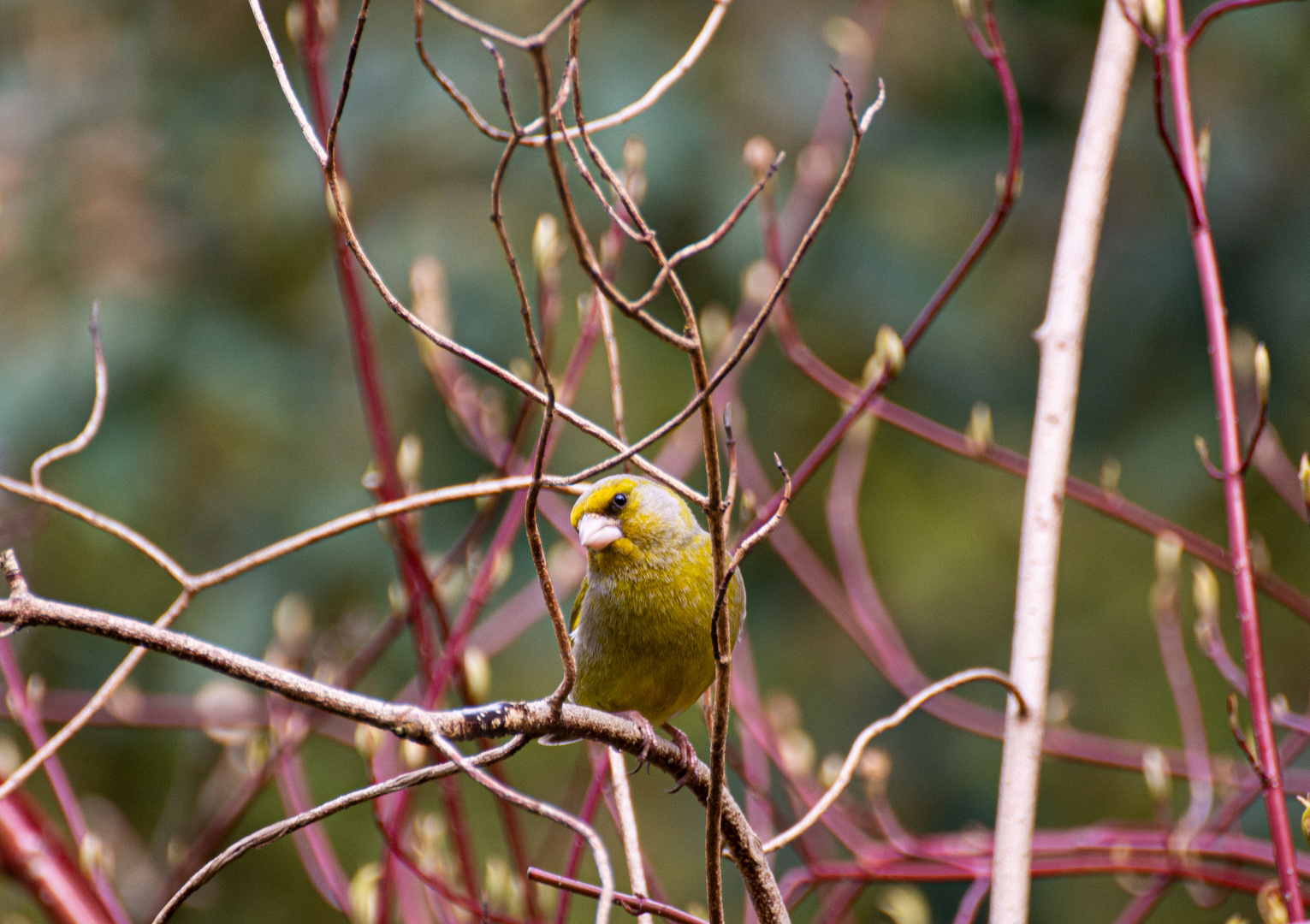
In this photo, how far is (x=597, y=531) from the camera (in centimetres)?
279

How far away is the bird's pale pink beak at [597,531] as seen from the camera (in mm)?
2770

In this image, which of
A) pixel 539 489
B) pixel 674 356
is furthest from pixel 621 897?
pixel 674 356

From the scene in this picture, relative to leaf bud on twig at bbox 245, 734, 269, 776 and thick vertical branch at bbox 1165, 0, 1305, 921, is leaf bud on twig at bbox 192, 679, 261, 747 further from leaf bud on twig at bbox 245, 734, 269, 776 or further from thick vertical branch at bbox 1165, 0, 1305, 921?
thick vertical branch at bbox 1165, 0, 1305, 921

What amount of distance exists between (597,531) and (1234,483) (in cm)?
131

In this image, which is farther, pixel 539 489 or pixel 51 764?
pixel 51 764

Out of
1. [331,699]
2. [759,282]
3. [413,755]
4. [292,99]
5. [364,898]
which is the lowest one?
[364,898]

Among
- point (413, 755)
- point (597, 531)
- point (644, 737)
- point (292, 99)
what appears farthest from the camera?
point (597, 531)

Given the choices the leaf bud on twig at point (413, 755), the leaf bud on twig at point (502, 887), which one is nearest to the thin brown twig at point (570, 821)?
the leaf bud on twig at point (502, 887)

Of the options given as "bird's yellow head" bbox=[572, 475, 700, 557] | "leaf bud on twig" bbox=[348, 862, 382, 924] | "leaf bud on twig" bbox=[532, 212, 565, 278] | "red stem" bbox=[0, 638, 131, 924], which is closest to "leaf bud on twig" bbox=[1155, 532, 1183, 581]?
"bird's yellow head" bbox=[572, 475, 700, 557]

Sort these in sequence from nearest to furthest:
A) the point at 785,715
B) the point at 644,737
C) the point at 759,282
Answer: the point at 644,737 < the point at 759,282 < the point at 785,715

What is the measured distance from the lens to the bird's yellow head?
2809 millimetres

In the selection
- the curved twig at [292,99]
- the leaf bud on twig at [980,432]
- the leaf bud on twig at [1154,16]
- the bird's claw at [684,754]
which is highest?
the leaf bud on twig at [1154,16]

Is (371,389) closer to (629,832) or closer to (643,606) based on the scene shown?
(643,606)

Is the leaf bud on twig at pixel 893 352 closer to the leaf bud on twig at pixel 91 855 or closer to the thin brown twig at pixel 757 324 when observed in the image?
the thin brown twig at pixel 757 324
